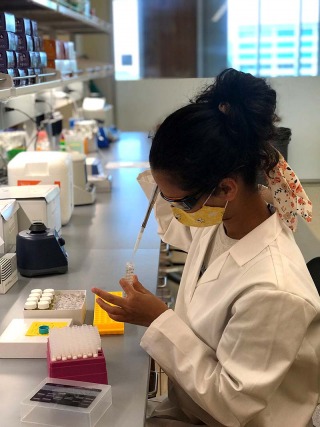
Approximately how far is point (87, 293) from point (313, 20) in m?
5.18

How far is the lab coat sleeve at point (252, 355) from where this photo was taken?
3.54 feet

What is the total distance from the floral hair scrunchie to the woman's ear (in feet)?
0.32

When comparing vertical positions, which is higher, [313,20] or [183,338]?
[313,20]

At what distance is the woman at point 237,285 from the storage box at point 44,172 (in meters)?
1.15

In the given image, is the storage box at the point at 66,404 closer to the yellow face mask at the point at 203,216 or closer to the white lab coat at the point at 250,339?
the white lab coat at the point at 250,339

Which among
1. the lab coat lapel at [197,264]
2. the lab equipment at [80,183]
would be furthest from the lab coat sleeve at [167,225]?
the lab equipment at [80,183]

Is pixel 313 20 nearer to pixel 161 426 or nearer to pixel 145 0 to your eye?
pixel 145 0

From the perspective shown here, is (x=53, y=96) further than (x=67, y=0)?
Yes

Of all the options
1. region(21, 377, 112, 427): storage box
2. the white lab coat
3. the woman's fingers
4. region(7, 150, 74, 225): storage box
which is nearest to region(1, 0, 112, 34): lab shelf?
region(7, 150, 74, 225): storage box

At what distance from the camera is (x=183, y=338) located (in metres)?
1.19

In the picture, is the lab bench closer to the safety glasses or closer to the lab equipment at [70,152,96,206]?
the lab equipment at [70,152,96,206]

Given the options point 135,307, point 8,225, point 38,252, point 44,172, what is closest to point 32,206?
point 8,225

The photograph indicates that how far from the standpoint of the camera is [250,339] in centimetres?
108

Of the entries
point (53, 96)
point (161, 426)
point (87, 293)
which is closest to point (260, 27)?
point (53, 96)
